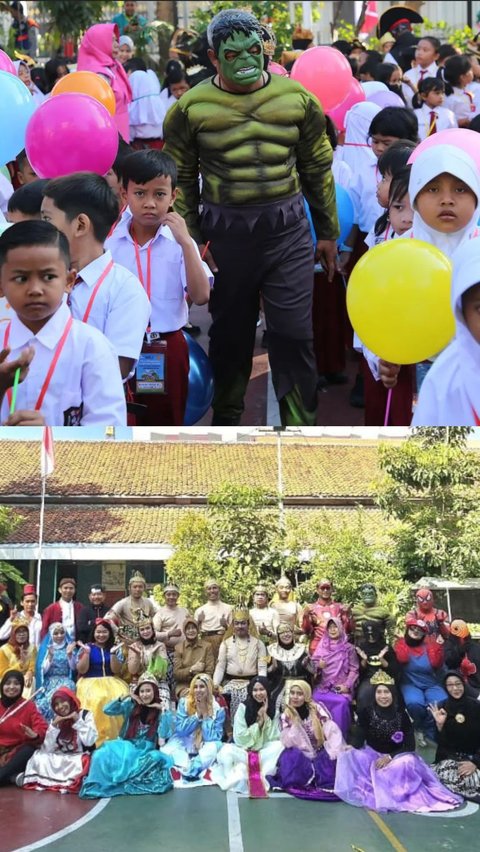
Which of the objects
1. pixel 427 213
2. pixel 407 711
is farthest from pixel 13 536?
pixel 427 213

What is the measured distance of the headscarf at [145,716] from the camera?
623 centimetres

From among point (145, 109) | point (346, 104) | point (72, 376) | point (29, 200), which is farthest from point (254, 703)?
point (145, 109)

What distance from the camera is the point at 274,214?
171 inches

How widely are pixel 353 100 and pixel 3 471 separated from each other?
10.3 feet

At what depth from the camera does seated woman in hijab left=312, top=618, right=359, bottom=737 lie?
627 cm

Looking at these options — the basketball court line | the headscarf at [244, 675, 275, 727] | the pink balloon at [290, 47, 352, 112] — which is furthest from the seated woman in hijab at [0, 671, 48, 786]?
the pink balloon at [290, 47, 352, 112]

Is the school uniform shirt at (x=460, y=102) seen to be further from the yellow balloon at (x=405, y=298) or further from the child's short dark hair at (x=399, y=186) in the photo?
the yellow balloon at (x=405, y=298)

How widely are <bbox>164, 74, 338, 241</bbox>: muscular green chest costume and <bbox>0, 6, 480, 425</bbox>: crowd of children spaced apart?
0.35ft

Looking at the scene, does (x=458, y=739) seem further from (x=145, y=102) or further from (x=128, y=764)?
(x=145, y=102)

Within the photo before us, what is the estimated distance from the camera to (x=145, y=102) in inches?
358

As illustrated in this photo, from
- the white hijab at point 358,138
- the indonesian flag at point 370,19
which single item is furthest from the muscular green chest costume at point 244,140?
the indonesian flag at point 370,19

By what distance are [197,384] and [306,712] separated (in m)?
2.45

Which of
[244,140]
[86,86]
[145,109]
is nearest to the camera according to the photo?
[244,140]

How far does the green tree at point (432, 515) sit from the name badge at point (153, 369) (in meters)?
1.38
